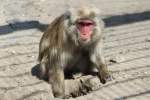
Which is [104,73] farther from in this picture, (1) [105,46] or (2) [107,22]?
(2) [107,22]

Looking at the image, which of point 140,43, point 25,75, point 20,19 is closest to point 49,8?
point 20,19

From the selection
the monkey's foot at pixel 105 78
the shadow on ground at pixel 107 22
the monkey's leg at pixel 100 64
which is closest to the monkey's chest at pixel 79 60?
the monkey's leg at pixel 100 64

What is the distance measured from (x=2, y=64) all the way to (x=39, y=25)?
9.04ft

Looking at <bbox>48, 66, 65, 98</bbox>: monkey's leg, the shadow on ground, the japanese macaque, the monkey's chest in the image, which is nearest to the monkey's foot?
the japanese macaque

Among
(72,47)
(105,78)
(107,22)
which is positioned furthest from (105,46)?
(107,22)

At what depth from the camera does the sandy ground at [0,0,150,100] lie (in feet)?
19.6

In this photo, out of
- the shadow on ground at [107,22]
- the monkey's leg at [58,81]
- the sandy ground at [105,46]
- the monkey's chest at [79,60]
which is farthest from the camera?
the shadow on ground at [107,22]

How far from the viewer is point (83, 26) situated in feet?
19.3

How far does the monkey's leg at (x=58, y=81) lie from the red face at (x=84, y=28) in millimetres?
577

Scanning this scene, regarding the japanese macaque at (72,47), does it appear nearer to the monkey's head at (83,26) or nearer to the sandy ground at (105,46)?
the monkey's head at (83,26)

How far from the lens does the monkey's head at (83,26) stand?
5875 mm

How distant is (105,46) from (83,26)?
2098 mm

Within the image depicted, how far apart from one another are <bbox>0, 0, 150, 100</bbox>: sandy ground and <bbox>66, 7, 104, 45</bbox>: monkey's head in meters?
0.66

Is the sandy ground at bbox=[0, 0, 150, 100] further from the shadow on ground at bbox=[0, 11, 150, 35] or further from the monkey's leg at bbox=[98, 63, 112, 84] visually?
the monkey's leg at bbox=[98, 63, 112, 84]
